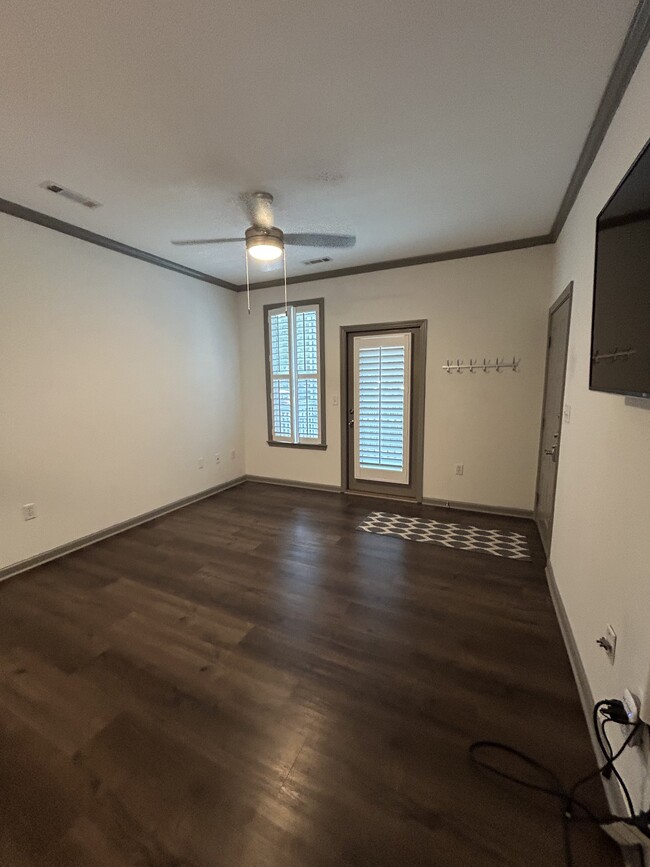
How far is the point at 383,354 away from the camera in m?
4.17

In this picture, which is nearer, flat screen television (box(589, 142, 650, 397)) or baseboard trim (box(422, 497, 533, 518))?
flat screen television (box(589, 142, 650, 397))

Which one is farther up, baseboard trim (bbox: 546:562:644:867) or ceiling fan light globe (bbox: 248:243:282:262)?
ceiling fan light globe (bbox: 248:243:282:262)

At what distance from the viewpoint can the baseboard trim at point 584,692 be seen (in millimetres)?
1084

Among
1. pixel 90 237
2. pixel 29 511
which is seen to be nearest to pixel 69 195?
pixel 90 237

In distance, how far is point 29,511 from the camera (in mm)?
2822

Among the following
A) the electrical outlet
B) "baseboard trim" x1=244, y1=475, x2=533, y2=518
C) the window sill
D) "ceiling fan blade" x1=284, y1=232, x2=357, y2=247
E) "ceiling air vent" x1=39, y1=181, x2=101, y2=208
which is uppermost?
"ceiling air vent" x1=39, y1=181, x2=101, y2=208

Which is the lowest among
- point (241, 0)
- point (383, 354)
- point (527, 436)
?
point (527, 436)

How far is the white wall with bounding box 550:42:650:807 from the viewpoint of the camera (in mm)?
1185

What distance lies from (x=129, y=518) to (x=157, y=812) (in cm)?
283

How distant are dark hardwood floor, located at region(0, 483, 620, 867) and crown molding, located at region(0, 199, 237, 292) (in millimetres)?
2696

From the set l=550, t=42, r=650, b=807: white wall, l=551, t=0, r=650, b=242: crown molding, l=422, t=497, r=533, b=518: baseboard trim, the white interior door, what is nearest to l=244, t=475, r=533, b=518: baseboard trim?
l=422, t=497, r=533, b=518: baseboard trim

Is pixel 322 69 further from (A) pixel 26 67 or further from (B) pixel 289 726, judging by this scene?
(B) pixel 289 726

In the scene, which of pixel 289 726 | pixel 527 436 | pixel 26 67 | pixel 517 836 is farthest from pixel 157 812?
pixel 527 436

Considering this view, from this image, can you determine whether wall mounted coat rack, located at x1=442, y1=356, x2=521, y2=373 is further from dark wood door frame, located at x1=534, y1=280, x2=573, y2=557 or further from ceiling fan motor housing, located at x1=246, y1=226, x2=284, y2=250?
ceiling fan motor housing, located at x1=246, y1=226, x2=284, y2=250
